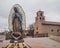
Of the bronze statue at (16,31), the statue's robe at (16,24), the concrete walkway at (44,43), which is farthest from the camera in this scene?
the concrete walkway at (44,43)

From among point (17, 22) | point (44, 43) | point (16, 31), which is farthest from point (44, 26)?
point (16, 31)

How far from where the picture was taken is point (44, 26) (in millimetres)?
43375

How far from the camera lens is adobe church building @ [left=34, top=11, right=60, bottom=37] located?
43375 mm

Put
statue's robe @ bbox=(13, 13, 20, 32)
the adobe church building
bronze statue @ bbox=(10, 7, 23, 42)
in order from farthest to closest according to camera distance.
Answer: the adobe church building < statue's robe @ bbox=(13, 13, 20, 32) < bronze statue @ bbox=(10, 7, 23, 42)

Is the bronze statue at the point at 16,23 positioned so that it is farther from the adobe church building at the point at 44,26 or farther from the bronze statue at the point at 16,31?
the adobe church building at the point at 44,26

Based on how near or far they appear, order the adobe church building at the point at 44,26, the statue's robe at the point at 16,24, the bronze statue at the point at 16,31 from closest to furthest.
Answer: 1. the bronze statue at the point at 16,31
2. the statue's robe at the point at 16,24
3. the adobe church building at the point at 44,26

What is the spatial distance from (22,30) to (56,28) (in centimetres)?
3489

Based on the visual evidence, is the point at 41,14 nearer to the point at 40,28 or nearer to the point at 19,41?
the point at 40,28

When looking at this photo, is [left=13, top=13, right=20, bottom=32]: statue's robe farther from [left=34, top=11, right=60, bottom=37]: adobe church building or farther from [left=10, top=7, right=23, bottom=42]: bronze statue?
[left=34, top=11, right=60, bottom=37]: adobe church building

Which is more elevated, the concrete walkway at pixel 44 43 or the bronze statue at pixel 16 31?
the bronze statue at pixel 16 31

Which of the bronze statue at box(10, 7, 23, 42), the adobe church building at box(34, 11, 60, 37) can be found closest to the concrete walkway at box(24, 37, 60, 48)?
the bronze statue at box(10, 7, 23, 42)

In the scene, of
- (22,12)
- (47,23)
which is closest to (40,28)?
(47,23)

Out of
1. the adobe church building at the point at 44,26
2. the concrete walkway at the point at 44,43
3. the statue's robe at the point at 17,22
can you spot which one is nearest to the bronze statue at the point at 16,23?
the statue's robe at the point at 17,22

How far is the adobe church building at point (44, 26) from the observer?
43.4m
